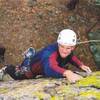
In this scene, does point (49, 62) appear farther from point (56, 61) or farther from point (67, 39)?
point (67, 39)

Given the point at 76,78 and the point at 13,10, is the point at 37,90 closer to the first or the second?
the point at 76,78

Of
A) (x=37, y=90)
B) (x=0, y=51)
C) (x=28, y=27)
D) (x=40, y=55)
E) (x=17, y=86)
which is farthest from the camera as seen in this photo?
(x=28, y=27)

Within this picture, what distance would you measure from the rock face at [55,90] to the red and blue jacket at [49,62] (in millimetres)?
240

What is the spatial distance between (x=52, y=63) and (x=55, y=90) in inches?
34.1

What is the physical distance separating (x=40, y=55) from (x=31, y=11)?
723 cm

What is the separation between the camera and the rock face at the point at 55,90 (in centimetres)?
601

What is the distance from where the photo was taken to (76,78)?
258 inches

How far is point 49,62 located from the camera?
23.0 feet

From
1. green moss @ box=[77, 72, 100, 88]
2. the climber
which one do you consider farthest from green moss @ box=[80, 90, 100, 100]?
the climber

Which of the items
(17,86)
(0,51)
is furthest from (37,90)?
(0,51)

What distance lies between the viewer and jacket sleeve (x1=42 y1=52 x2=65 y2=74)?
22.6ft

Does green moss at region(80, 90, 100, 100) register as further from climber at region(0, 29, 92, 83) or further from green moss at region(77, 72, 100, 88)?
climber at region(0, 29, 92, 83)

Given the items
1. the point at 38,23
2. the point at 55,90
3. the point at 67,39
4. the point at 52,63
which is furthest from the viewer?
the point at 38,23

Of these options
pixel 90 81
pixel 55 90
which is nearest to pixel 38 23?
pixel 90 81
